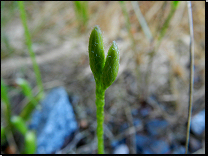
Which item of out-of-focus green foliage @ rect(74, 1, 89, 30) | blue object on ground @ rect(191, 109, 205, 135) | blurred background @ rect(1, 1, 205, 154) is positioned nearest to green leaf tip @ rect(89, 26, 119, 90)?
blurred background @ rect(1, 1, 205, 154)

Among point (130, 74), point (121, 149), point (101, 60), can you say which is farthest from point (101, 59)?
point (130, 74)

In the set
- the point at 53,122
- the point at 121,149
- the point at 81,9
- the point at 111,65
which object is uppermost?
the point at 81,9

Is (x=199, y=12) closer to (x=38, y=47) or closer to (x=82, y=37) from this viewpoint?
(x=82, y=37)

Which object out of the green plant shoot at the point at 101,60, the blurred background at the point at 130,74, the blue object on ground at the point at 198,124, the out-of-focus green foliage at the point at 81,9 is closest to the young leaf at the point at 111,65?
the green plant shoot at the point at 101,60

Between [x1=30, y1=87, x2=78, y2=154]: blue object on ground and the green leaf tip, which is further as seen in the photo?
[x1=30, y1=87, x2=78, y2=154]: blue object on ground

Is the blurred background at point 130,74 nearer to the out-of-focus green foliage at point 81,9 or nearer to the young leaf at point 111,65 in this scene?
the out-of-focus green foliage at point 81,9

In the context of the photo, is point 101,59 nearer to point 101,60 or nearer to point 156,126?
point 101,60

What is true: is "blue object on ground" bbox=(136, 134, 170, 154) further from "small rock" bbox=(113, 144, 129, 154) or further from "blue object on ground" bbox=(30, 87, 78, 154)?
"blue object on ground" bbox=(30, 87, 78, 154)
